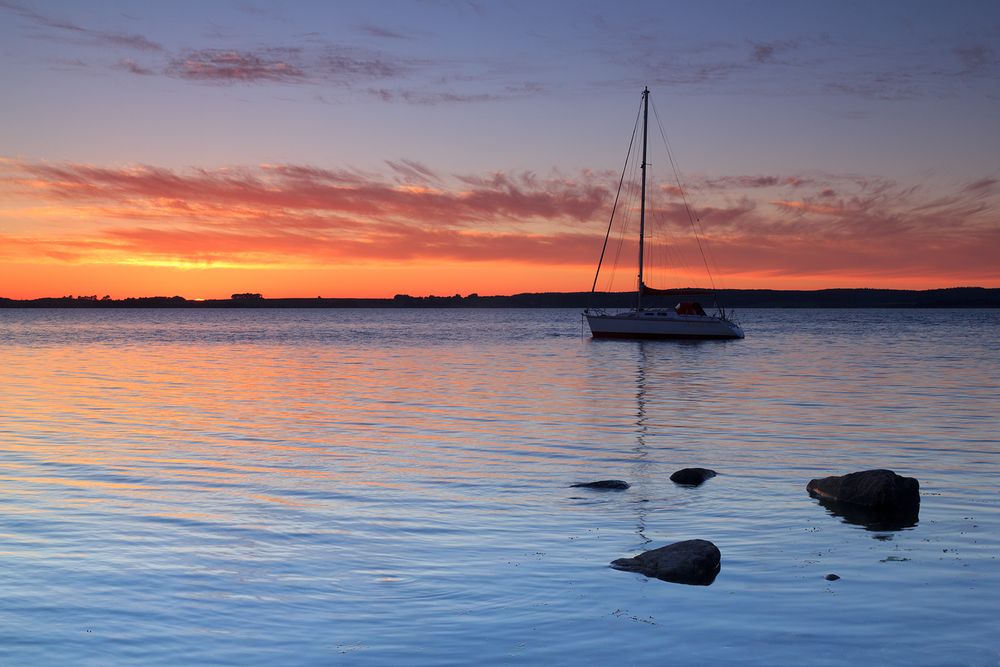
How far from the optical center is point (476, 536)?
1198cm

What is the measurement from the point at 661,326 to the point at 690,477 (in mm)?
55903

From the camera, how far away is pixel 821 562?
35.1ft

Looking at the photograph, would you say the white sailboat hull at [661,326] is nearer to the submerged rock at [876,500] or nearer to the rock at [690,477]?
the rock at [690,477]

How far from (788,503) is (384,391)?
929 inches

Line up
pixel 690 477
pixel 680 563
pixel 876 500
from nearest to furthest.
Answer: pixel 680 563 < pixel 876 500 < pixel 690 477

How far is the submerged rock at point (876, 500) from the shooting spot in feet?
42.4

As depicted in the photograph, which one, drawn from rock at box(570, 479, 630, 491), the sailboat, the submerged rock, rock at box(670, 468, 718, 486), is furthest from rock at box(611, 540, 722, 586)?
the sailboat

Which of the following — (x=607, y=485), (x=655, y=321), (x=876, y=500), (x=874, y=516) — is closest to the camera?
(x=874, y=516)

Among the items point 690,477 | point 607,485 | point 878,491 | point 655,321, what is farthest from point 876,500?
point 655,321

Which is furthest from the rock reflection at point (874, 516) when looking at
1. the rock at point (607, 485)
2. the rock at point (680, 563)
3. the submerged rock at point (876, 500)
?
the rock at point (680, 563)

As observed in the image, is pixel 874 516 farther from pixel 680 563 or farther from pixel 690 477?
pixel 680 563

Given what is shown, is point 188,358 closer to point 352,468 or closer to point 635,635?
point 352,468

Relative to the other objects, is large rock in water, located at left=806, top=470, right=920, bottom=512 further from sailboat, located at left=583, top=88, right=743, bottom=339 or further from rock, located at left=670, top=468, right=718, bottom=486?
sailboat, located at left=583, top=88, right=743, bottom=339

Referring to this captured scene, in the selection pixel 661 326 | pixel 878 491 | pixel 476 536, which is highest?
pixel 661 326
